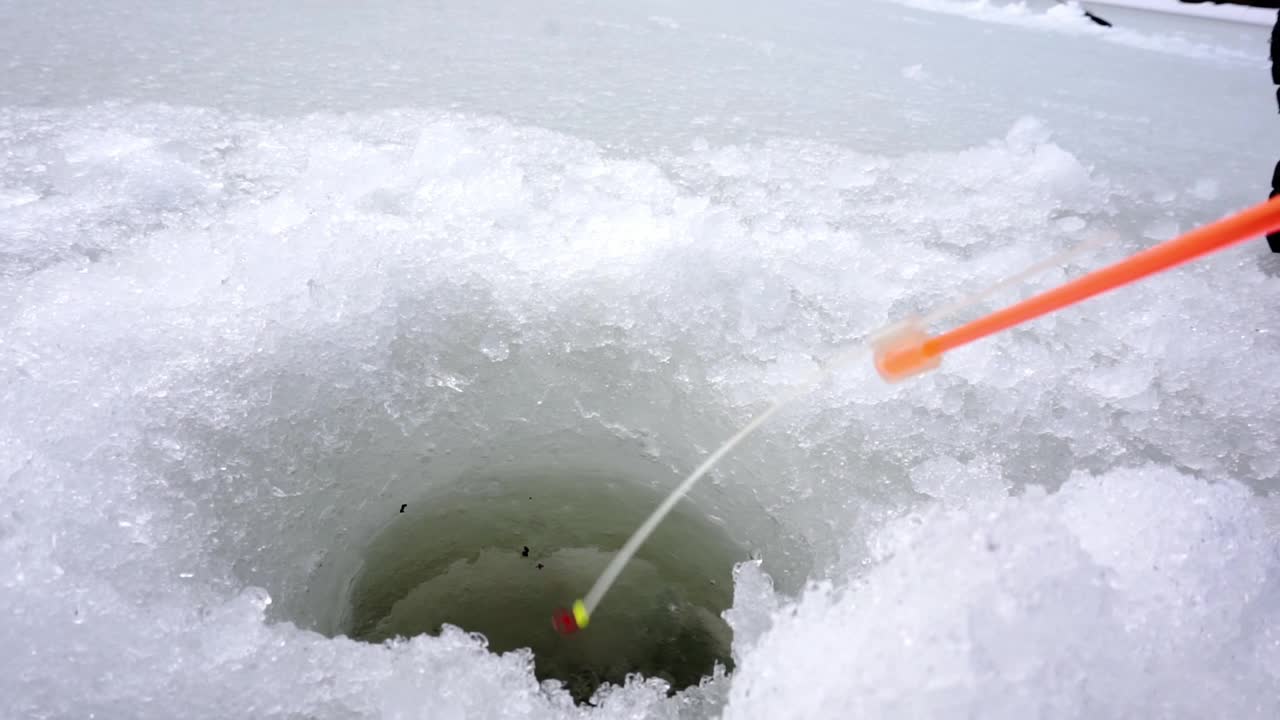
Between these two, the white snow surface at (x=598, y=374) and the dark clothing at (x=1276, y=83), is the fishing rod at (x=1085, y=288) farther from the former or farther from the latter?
the dark clothing at (x=1276, y=83)

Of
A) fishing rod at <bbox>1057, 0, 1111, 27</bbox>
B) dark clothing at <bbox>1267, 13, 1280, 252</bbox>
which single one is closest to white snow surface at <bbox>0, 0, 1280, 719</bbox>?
dark clothing at <bbox>1267, 13, 1280, 252</bbox>

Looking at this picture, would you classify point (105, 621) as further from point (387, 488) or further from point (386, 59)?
point (386, 59)

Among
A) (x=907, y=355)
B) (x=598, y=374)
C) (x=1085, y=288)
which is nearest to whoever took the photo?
(x=1085, y=288)

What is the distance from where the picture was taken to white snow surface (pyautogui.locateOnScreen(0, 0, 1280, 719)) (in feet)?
2.27

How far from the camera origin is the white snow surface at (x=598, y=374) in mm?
691

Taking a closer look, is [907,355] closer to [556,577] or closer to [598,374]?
[598,374]

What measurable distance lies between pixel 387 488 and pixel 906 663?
865 millimetres

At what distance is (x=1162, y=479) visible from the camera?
87 cm

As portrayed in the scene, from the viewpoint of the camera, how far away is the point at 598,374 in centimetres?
120

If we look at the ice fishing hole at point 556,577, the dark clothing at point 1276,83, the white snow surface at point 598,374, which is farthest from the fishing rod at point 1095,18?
the ice fishing hole at point 556,577

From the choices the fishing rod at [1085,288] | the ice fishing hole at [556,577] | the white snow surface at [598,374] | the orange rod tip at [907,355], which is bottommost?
the ice fishing hole at [556,577]

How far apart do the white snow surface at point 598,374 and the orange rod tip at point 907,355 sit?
5.8 inches

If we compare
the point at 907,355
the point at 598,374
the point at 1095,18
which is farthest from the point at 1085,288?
the point at 1095,18

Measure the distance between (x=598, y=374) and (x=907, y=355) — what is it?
0.55 m
